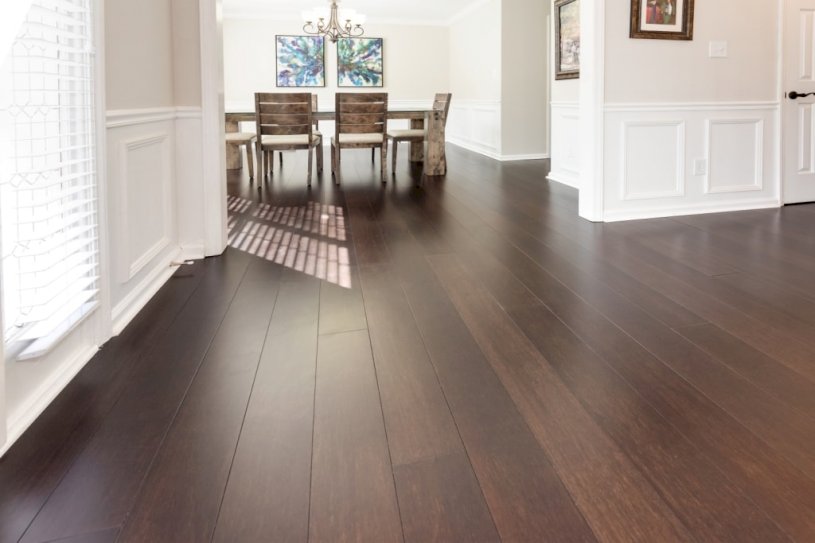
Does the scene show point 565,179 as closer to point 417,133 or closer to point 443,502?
point 417,133

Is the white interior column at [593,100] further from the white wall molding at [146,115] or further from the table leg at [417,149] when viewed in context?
the table leg at [417,149]

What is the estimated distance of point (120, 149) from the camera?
2191 mm

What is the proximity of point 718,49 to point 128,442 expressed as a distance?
4307 mm

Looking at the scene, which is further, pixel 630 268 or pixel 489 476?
pixel 630 268

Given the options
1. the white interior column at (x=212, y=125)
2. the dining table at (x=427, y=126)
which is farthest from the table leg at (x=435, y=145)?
the white interior column at (x=212, y=125)

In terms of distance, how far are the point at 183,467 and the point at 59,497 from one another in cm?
23

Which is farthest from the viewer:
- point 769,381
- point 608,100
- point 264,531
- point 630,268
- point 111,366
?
point 608,100

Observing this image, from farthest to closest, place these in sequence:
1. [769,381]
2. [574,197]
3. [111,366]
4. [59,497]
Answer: [574,197] → [111,366] → [769,381] → [59,497]

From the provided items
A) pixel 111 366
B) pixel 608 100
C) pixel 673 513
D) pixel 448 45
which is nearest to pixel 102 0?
pixel 111 366

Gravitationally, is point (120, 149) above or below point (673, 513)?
above

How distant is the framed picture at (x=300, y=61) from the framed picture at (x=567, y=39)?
5.44 metres

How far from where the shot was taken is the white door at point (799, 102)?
426cm

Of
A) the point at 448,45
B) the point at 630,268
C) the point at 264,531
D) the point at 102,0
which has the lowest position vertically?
the point at 264,531

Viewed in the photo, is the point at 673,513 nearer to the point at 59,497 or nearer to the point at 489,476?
the point at 489,476
